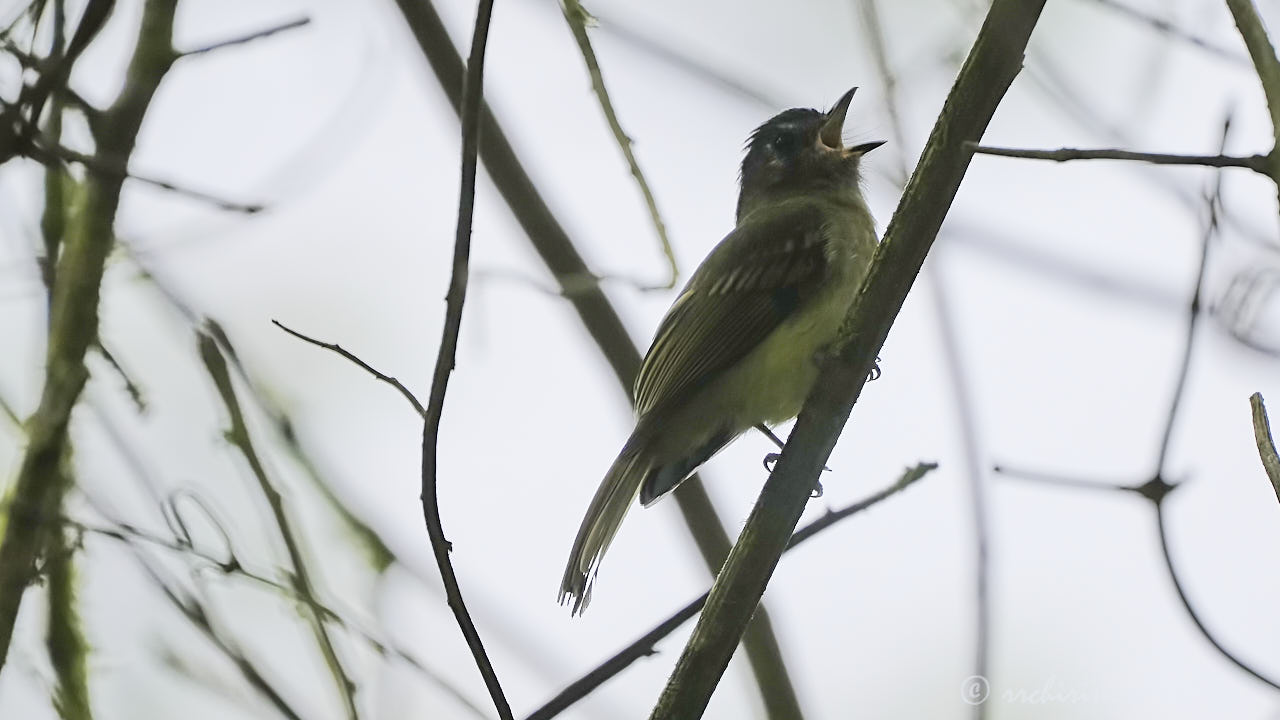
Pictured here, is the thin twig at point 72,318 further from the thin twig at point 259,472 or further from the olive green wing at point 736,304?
the olive green wing at point 736,304

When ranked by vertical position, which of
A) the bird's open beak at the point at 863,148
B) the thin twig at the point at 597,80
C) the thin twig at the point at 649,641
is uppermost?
the bird's open beak at the point at 863,148

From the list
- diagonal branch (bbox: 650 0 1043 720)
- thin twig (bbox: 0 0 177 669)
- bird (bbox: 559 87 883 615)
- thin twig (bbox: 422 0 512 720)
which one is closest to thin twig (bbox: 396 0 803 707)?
bird (bbox: 559 87 883 615)

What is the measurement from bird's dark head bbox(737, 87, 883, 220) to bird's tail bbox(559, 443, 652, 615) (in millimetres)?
1595

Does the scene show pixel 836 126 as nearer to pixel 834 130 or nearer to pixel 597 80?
pixel 834 130

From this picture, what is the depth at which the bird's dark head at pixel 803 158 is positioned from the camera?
212 inches

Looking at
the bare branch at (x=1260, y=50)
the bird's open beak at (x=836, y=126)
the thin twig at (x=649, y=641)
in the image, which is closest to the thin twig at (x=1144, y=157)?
the bare branch at (x=1260, y=50)

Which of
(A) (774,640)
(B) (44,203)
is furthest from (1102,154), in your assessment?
(B) (44,203)

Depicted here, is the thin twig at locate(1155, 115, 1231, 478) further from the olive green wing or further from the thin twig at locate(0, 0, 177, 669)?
the thin twig at locate(0, 0, 177, 669)

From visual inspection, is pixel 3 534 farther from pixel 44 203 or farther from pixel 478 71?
pixel 478 71

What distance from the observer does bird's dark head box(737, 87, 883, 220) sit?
17.7 ft

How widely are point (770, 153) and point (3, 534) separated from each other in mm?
3522

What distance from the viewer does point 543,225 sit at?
4.16 m

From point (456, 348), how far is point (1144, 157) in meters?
1.26

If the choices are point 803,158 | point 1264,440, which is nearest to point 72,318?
point 1264,440
